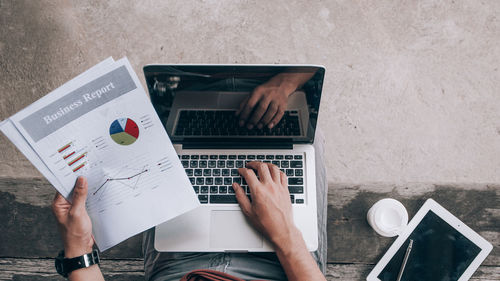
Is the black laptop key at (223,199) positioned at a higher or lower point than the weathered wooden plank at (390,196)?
higher

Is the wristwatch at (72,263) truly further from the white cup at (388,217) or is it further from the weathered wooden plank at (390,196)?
the white cup at (388,217)

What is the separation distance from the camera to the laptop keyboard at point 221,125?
0.87 m

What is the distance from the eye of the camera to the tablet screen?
1.00 m

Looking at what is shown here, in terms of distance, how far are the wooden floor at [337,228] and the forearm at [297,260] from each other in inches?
10.2

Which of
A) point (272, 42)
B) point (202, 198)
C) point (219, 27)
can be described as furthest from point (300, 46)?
point (202, 198)

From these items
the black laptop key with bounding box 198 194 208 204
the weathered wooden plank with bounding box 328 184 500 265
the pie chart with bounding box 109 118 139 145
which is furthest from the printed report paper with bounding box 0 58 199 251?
the weathered wooden plank with bounding box 328 184 500 265

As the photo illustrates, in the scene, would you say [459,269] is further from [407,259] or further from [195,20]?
[195,20]

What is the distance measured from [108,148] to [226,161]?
1.02 ft

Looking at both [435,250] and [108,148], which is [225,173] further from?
[435,250]

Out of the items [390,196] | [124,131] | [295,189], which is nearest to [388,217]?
[390,196]

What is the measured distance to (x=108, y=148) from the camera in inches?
29.0

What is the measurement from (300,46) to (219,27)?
1.04 feet

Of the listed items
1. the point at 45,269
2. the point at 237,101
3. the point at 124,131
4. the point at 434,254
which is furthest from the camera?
the point at 45,269

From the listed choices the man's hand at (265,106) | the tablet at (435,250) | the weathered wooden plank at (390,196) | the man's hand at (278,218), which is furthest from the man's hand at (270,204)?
the tablet at (435,250)
